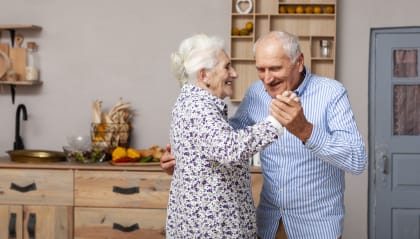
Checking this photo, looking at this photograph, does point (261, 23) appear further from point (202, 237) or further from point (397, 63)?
point (202, 237)

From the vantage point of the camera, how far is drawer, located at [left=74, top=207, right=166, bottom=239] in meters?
4.09

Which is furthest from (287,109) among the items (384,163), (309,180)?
(384,163)

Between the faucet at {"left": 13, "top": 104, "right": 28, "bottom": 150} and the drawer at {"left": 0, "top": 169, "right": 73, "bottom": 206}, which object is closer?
the drawer at {"left": 0, "top": 169, "right": 73, "bottom": 206}

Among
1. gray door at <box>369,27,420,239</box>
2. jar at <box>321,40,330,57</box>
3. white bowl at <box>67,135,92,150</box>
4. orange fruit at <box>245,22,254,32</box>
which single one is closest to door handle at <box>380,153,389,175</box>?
gray door at <box>369,27,420,239</box>

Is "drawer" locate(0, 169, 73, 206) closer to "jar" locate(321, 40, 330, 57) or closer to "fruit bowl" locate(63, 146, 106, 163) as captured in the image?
"fruit bowl" locate(63, 146, 106, 163)

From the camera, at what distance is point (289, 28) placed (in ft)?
15.0

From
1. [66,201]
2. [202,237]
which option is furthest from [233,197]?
[66,201]

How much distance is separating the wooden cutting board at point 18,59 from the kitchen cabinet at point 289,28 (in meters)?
1.49

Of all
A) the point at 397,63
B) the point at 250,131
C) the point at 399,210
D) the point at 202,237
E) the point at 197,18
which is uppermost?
the point at 197,18

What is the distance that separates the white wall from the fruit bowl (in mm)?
394

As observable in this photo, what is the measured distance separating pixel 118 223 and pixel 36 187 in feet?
1.87

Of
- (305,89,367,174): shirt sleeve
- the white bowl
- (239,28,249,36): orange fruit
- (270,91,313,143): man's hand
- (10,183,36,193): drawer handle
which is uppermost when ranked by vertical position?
(239,28,249,36): orange fruit

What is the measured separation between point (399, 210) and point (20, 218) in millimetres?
2572

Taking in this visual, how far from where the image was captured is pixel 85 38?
476 cm
